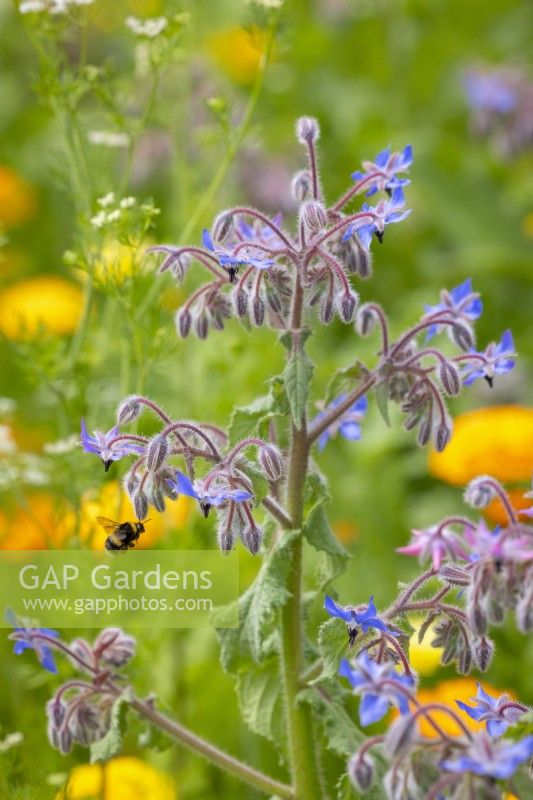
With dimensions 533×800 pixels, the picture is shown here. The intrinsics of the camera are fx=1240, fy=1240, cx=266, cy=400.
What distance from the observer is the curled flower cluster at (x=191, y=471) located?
1598 mm

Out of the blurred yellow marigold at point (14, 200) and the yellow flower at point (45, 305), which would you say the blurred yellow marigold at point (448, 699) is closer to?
the yellow flower at point (45, 305)

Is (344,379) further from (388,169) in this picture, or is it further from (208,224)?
(208,224)

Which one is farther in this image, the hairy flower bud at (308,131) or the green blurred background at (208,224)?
the green blurred background at (208,224)

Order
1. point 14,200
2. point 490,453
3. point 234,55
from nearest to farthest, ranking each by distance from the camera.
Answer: point 490,453
point 14,200
point 234,55

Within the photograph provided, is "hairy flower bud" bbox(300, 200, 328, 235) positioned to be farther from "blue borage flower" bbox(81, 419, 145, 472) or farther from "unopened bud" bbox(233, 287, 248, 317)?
"blue borage flower" bbox(81, 419, 145, 472)

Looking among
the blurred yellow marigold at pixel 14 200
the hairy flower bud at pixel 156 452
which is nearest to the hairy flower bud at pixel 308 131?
the hairy flower bud at pixel 156 452

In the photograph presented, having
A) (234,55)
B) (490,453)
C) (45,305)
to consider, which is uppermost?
(234,55)

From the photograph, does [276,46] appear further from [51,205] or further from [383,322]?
[51,205]

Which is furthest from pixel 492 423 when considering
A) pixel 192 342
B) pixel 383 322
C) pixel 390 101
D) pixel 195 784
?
pixel 390 101

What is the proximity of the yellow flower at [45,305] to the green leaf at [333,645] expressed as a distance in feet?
7.95

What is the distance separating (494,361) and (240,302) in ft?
1.28

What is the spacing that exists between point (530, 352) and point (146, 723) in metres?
2.49

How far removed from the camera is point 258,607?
5.58 ft

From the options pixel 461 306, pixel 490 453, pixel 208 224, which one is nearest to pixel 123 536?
pixel 461 306
